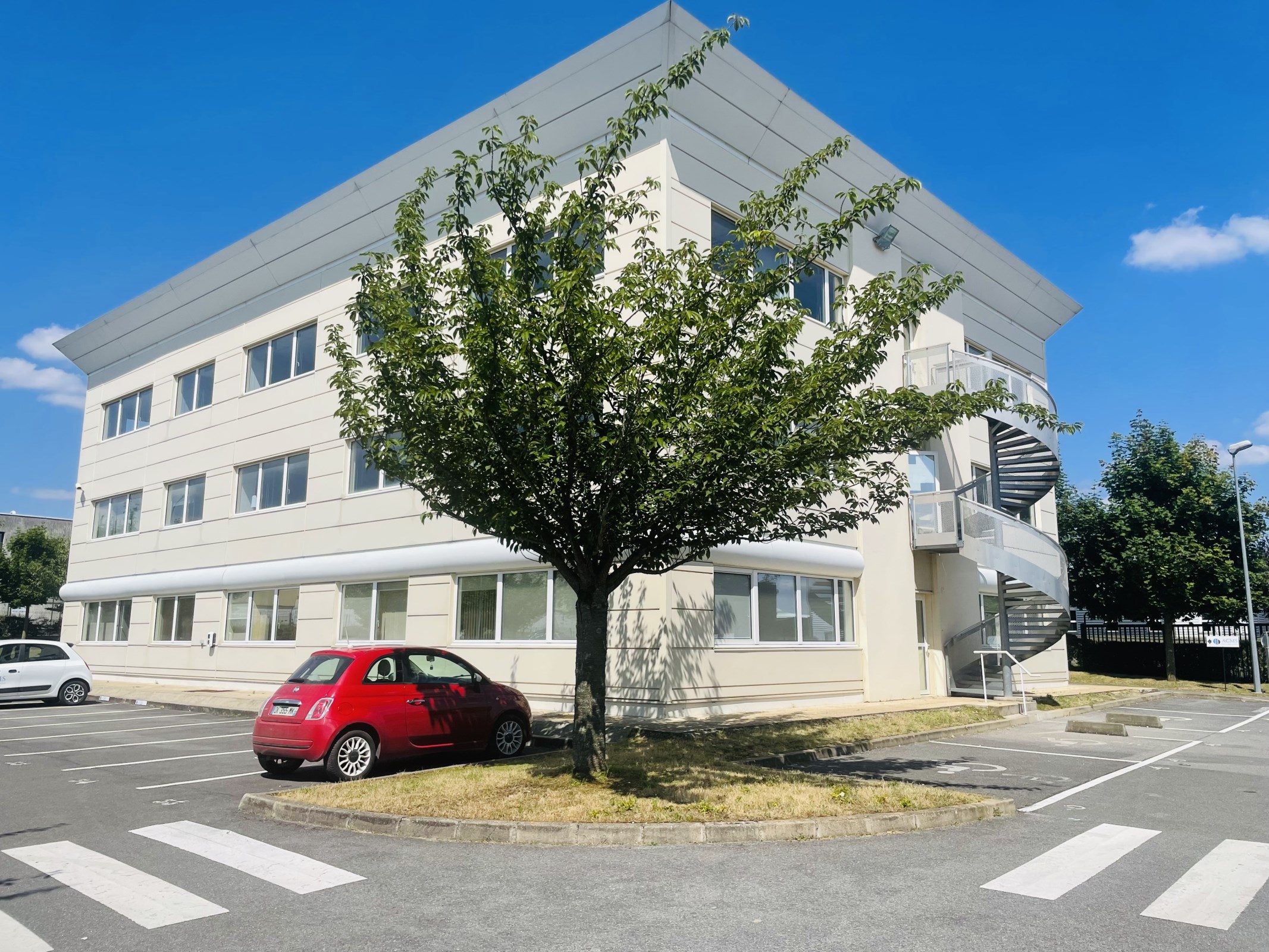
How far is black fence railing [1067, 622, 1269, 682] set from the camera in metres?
35.1

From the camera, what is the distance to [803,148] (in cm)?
1906

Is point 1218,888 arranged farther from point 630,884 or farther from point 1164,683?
point 1164,683

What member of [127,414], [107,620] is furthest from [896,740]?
[127,414]

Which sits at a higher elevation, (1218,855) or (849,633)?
(849,633)

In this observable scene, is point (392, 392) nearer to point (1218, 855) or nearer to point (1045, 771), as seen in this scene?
point (1218, 855)

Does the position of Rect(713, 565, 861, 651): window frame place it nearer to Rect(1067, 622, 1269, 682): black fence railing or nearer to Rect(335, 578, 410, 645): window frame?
Rect(335, 578, 410, 645): window frame

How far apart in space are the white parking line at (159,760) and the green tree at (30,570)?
48487 millimetres

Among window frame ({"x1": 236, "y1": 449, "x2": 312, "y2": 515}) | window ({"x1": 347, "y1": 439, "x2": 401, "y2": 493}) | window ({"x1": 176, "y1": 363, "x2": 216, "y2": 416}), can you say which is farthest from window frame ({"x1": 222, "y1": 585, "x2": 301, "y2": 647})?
window ({"x1": 176, "y1": 363, "x2": 216, "y2": 416})

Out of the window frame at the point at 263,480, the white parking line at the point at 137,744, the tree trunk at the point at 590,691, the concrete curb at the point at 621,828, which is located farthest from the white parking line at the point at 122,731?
the tree trunk at the point at 590,691

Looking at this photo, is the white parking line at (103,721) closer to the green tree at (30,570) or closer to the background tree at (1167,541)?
the background tree at (1167,541)

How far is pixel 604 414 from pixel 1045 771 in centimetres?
776

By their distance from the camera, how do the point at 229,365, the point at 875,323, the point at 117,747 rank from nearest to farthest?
the point at 875,323 < the point at 117,747 < the point at 229,365

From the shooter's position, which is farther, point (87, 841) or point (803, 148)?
point (803, 148)

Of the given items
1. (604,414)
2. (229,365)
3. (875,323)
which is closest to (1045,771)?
(875,323)
